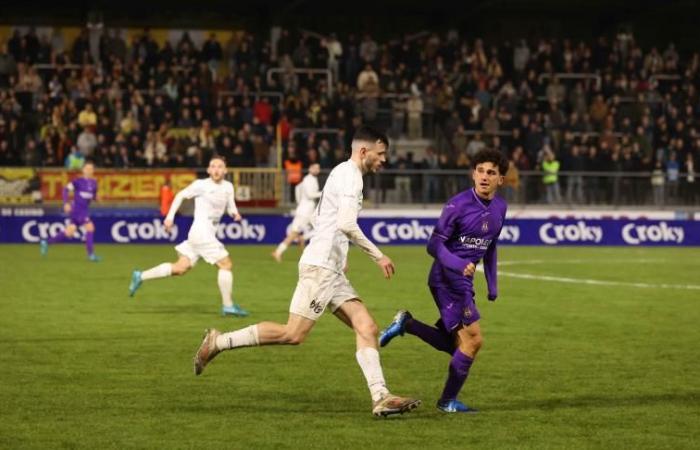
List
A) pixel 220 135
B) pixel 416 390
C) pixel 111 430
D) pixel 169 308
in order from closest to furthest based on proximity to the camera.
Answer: pixel 111 430
pixel 416 390
pixel 169 308
pixel 220 135

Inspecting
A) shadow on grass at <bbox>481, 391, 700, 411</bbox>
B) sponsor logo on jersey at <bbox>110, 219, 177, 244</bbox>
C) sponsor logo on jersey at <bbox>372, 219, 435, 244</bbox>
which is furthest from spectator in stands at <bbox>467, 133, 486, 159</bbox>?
shadow on grass at <bbox>481, 391, 700, 411</bbox>

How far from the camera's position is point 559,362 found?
13.4 m

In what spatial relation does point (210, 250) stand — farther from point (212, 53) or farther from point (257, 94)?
point (212, 53)

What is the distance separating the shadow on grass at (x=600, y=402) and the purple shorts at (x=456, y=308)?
29.1 inches

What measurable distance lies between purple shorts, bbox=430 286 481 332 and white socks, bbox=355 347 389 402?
68 centimetres

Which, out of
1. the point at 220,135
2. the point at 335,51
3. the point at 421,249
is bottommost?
the point at 421,249

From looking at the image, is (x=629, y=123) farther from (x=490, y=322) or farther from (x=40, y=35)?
(x=490, y=322)

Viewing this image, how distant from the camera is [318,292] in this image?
10.0 metres

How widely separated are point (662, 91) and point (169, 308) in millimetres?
27999

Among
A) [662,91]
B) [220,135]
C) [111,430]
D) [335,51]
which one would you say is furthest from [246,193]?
[111,430]

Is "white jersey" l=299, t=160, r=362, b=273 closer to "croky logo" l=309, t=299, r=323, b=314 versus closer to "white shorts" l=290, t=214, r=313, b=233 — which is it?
"croky logo" l=309, t=299, r=323, b=314

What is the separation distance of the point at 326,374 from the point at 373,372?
2.53 meters

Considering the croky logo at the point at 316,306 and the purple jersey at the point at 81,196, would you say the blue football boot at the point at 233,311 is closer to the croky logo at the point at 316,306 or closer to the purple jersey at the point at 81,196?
the croky logo at the point at 316,306

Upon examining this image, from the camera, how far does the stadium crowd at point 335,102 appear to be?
35.8 meters
